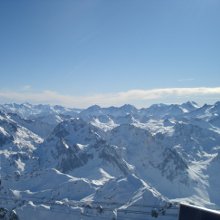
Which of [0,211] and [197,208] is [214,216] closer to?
[197,208]

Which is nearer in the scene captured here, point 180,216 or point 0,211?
point 180,216

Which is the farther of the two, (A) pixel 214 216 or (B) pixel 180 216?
(B) pixel 180 216

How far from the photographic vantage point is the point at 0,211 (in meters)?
196

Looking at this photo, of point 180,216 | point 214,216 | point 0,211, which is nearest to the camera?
point 214,216

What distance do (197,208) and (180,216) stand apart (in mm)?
558

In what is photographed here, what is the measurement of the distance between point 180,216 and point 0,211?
198m

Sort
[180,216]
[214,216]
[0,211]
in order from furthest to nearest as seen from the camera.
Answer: [0,211] < [180,216] < [214,216]

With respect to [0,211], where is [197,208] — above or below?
above

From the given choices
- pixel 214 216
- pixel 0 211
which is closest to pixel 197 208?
pixel 214 216

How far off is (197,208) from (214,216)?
1.44 feet

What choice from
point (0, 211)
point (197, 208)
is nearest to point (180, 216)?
point (197, 208)

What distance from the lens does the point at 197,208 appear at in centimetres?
862

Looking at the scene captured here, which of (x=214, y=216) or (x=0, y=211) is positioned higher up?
(x=214, y=216)
